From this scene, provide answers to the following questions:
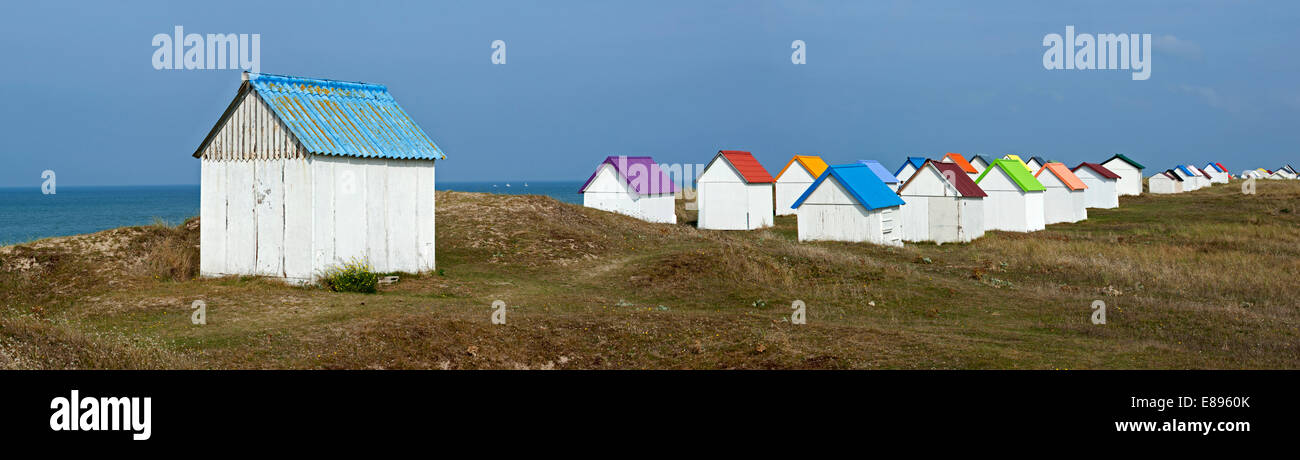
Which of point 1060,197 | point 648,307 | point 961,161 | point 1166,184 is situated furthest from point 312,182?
point 1166,184

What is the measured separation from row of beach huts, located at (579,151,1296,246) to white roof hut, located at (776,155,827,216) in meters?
0.07

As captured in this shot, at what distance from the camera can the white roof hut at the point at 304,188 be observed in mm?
21062

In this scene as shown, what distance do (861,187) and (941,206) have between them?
16.1 feet

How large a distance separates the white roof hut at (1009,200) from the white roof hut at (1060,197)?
288 inches

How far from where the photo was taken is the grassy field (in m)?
14.2

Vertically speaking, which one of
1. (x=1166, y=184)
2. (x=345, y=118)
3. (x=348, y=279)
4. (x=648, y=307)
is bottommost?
(x=648, y=307)

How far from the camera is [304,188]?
68.7 feet

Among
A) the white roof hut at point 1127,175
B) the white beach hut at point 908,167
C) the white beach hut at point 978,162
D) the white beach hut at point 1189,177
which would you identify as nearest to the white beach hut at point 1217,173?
the white beach hut at point 1189,177

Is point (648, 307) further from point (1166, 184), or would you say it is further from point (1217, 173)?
point (1217, 173)

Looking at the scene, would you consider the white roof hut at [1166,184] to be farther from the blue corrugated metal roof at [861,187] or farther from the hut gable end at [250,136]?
the hut gable end at [250,136]

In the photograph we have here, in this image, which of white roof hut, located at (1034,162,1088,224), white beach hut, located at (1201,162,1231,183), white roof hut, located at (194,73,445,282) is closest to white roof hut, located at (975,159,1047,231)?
white roof hut, located at (1034,162,1088,224)

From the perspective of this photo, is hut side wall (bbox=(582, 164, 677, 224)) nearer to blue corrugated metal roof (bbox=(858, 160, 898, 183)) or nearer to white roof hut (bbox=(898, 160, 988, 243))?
white roof hut (bbox=(898, 160, 988, 243))

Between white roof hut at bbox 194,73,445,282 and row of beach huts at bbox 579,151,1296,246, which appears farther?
row of beach huts at bbox 579,151,1296,246
